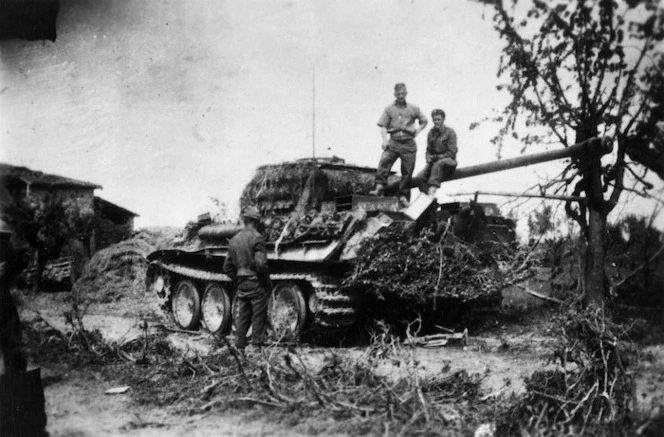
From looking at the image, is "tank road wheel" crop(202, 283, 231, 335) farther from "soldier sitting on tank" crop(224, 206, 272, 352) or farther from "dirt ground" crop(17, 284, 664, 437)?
"soldier sitting on tank" crop(224, 206, 272, 352)

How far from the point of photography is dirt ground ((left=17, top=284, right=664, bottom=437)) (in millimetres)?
4645

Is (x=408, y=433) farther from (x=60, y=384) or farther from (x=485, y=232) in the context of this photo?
(x=485, y=232)

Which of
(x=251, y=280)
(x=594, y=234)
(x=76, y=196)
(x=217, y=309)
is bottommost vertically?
A: (x=217, y=309)

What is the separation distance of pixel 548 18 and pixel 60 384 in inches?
255

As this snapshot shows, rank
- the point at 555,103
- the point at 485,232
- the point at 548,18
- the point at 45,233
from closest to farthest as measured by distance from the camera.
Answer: the point at 548,18 < the point at 555,103 < the point at 485,232 < the point at 45,233

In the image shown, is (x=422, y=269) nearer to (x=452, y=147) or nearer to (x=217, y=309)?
(x=452, y=147)

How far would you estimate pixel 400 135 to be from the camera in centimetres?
976

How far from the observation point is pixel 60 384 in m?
6.19

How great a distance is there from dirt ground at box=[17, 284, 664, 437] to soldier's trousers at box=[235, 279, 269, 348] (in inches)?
31.9

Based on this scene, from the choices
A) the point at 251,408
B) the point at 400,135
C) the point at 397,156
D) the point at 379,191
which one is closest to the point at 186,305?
the point at 379,191

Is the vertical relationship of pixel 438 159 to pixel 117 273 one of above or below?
above

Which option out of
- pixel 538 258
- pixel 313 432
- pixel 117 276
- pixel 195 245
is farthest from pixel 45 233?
pixel 313 432

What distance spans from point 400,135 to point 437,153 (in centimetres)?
67

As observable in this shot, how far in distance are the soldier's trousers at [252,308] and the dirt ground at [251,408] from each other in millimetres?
811
